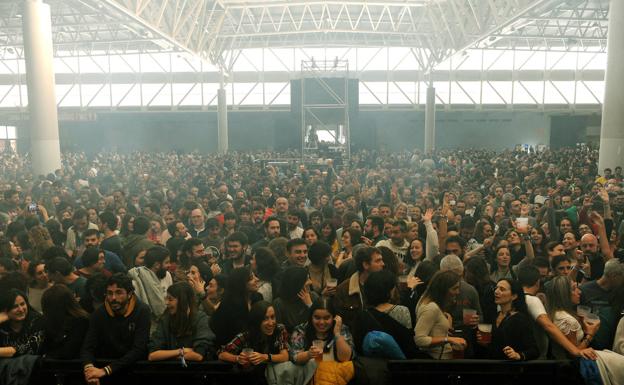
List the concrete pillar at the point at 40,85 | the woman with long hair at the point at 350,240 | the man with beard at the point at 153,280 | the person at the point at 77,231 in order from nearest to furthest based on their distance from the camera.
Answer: the man with beard at the point at 153,280 → the woman with long hair at the point at 350,240 → the person at the point at 77,231 → the concrete pillar at the point at 40,85

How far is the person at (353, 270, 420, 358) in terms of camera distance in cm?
383

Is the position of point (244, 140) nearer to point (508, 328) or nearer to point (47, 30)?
point (47, 30)

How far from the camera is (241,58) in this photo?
36688 millimetres

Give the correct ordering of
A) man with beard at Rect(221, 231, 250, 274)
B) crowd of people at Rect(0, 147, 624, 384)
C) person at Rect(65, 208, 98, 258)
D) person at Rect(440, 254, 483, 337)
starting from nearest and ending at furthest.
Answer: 1. crowd of people at Rect(0, 147, 624, 384)
2. person at Rect(440, 254, 483, 337)
3. man with beard at Rect(221, 231, 250, 274)
4. person at Rect(65, 208, 98, 258)

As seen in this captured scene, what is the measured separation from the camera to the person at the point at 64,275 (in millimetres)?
4805

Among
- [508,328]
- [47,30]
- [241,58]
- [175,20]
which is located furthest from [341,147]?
[508,328]

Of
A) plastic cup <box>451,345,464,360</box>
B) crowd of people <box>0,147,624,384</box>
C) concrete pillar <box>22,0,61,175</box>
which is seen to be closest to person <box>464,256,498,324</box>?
crowd of people <box>0,147,624,384</box>

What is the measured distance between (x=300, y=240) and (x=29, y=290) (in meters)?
2.64

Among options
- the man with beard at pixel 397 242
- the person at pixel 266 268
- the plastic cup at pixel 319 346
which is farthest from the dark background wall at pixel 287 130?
the plastic cup at pixel 319 346

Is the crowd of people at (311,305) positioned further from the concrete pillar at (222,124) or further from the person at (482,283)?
the concrete pillar at (222,124)

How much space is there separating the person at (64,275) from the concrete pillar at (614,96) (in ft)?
44.7

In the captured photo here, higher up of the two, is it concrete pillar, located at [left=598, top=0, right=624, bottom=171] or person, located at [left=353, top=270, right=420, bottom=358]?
concrete pillar, located at [left=598, top=0, right=624, bottom=171]

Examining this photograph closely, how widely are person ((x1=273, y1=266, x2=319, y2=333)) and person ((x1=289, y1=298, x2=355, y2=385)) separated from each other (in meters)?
0.31

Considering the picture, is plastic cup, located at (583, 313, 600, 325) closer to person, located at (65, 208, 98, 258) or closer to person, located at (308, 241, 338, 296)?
person, located at (308, 241, 338, 296)
